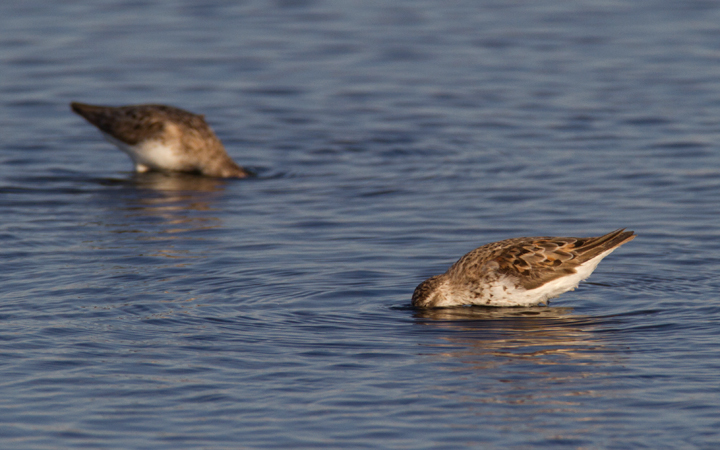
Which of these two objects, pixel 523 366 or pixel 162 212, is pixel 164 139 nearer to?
pixel 162 212

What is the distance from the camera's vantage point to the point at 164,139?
19.7 metres

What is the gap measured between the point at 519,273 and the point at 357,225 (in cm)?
413

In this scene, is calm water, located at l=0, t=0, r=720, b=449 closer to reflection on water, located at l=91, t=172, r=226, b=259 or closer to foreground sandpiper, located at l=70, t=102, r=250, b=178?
reflection on water, located at l=91, t=172, r=226, b=259

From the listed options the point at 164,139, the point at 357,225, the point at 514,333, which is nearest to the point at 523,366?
the point at 514,333

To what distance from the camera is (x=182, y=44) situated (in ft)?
95.7

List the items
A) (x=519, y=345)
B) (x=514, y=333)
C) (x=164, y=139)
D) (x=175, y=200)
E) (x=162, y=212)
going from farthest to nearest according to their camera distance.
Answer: (x=164, y=139), (x=175, y=200), (x=162, y=212), (x=514, y=333), (x=519, y=345)

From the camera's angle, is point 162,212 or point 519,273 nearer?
point 519,273

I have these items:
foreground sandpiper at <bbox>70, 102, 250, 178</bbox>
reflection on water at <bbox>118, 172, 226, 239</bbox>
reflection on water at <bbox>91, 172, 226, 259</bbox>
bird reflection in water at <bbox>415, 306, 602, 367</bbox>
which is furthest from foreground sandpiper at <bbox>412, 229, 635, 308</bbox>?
foreground sandpiper at <bbox>70, 102, 250, 178</bbox>

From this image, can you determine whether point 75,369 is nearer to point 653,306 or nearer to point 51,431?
point 51,431

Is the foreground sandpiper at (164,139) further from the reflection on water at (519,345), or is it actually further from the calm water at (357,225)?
the reflection on water at (519,345)

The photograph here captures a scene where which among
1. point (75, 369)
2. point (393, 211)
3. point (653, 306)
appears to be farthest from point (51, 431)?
point (393, 211)

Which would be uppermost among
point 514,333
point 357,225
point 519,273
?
point 519,273

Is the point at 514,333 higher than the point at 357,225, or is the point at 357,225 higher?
the point at 357,225

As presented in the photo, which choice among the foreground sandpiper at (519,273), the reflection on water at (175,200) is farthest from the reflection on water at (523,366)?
the reflection on water at (175,200)
